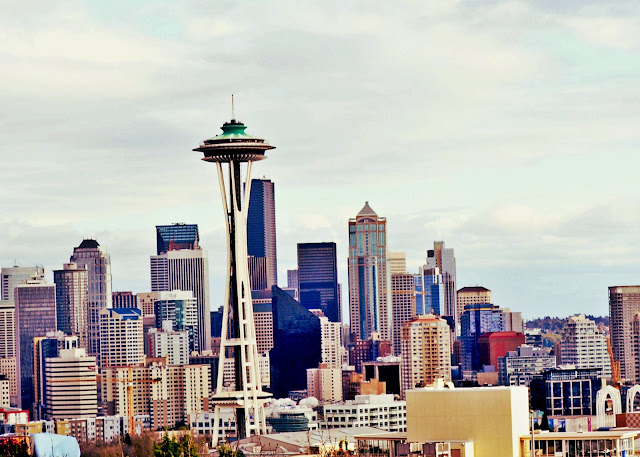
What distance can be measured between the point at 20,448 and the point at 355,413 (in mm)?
62699

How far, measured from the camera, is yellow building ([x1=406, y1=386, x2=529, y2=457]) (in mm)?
50000

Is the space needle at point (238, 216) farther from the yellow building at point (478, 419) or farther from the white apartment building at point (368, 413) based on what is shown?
the yellow building at point (478, 419)

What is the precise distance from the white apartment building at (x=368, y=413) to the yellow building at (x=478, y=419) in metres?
98.7

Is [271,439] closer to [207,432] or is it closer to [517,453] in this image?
[207,432]

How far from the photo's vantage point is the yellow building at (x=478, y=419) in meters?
50.0

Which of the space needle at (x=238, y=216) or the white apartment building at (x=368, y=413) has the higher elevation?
the space needle at (x=238, y=216)

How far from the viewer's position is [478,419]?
50.3m

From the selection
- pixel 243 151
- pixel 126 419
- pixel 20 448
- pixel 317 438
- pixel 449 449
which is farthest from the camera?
pixel 126 419

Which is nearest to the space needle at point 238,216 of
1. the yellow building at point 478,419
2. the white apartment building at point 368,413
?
the white apartment building at point 368,413

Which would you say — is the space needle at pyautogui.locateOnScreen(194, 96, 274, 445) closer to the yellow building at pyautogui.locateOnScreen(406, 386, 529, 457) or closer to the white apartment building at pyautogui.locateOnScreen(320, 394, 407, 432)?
the white apartment building at pyautogui.locateOnScreen(320, 394, 407, 432)

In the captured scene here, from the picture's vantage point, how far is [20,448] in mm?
98125

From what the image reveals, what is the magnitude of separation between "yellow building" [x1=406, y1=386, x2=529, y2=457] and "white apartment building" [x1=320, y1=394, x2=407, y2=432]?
98.7 m

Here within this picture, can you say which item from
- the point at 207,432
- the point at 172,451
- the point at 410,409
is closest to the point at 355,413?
the point at 207,432

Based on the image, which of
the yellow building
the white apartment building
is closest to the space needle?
the white apartment building
